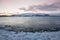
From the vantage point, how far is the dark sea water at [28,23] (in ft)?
4.75

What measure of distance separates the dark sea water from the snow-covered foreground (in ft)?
0.17

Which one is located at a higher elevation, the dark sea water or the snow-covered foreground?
the dark sea water

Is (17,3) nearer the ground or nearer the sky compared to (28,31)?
nearer the sky

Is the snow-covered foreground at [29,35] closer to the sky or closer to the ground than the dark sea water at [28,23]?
closer to the ground

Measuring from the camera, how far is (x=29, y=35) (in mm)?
1408

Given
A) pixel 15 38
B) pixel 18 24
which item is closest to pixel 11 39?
pixel 15 38

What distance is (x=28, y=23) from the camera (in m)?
1.46

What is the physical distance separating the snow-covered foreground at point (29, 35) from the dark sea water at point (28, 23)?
0.17 ft

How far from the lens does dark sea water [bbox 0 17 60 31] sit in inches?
57.0

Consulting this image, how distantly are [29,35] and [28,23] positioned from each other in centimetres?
14

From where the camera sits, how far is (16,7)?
1.45 m

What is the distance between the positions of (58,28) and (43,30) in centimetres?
16

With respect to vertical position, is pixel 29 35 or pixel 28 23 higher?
pixel 28 23

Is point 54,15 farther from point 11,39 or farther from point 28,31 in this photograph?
point 11,39
